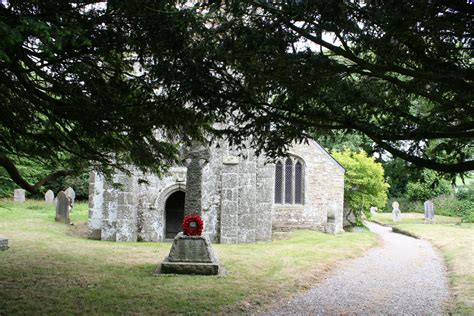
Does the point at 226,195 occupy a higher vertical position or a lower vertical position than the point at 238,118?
lower

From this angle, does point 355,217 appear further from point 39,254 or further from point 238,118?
point 238,118

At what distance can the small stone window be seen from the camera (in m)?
21.2

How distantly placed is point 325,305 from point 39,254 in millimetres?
7819

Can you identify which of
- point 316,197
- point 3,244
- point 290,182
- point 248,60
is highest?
point 248,60

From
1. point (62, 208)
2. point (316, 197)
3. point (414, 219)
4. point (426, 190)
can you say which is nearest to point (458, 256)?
point (316, 197)

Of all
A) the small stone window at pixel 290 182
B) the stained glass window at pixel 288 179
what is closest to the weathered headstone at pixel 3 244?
the small stone window at pixel 290 182

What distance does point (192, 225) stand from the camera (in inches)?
411

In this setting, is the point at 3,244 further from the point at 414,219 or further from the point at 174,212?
the point at 414,219

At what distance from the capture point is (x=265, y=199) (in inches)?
664

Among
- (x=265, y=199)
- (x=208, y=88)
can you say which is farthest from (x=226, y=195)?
(x=208, y=88)

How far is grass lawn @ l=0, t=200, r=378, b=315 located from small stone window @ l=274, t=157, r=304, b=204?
446 centimetres

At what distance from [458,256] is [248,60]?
1244 centimetres

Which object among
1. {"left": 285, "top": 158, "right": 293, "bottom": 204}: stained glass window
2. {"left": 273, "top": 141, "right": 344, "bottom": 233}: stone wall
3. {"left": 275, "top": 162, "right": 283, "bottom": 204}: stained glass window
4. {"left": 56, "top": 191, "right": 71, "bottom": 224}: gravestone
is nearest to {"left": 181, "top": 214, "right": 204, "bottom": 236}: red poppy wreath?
{"left": 56, "top": 191, "right": 71, "bottom": 224}: gravestone

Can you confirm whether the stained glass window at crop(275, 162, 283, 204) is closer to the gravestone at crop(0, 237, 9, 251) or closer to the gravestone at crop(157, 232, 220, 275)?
the gravestone at crop(157, 232, 220, 275)
